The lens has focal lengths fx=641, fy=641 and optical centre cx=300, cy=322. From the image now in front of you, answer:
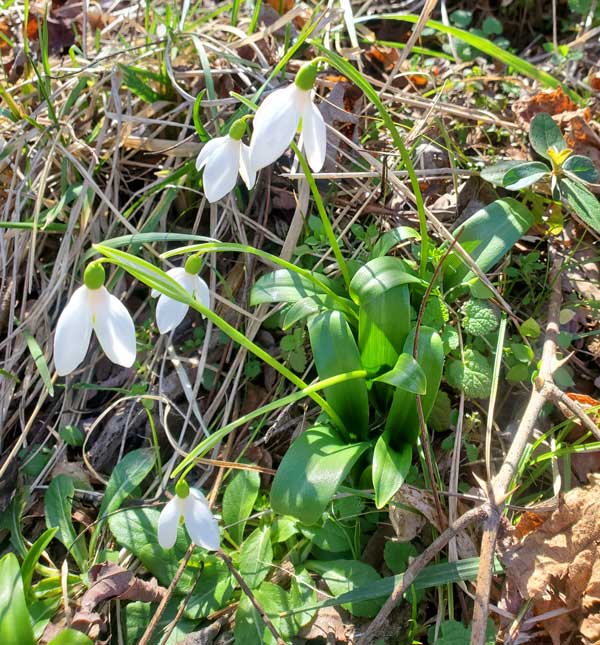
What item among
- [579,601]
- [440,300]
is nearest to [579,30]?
[440,300]

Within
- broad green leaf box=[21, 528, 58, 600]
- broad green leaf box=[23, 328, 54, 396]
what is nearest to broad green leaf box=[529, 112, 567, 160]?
broad green leaf box=[23, 328, 54, 396]

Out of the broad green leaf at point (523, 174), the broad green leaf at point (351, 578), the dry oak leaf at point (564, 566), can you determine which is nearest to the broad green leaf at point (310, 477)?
the broad green leaf at point (351, 578)

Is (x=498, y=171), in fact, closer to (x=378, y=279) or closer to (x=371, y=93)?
(x=378, y=279)

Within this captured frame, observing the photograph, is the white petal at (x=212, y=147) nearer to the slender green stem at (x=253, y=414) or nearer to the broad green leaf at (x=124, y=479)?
the slender green stem at (x=253, y=414)

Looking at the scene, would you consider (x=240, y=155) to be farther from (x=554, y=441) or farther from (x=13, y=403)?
(x=13, y=403)

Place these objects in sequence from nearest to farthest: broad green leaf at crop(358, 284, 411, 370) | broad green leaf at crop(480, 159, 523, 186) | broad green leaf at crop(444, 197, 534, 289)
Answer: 1. broad green leaf at crop(358, 284, 411, 370)
2. broad green leaf at crop(444, 197, 534, 289)
3. broad green leaf at crop(480, 159, 523, 186)

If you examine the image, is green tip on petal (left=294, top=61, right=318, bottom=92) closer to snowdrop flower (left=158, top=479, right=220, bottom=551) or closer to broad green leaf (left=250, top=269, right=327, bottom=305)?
broad green leaf (left=250, top=269, right=327, bottom=305)
